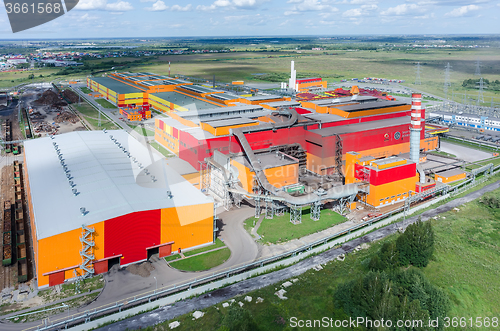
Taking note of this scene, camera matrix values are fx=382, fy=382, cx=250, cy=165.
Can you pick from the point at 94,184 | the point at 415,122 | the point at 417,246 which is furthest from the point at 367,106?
the point at 94,184

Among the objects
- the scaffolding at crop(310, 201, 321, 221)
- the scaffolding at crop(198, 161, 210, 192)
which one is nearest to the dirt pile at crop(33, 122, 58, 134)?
the scaffolding at crop(198, 161, 210, 192)

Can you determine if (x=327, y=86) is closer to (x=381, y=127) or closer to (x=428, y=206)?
(x=381, y=127)

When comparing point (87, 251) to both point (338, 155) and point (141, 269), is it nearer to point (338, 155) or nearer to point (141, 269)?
point (141, 269)

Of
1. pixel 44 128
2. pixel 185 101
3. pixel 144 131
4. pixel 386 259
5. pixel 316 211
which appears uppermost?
pixel 185 101

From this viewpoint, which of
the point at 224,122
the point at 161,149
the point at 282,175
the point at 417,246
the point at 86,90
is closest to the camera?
the point at 417,246

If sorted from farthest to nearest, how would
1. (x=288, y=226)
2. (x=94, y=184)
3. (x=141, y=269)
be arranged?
(x=288, y=226) → (x=94, y=184) → (x=141, y=269)

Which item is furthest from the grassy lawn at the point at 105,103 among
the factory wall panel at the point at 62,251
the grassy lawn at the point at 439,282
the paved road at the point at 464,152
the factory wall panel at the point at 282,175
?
the grassy lawn at the point at 439,282

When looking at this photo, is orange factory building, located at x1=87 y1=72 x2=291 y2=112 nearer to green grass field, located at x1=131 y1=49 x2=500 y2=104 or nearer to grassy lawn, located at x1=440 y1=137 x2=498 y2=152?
grassy lawn, located at x1=440 y1=137 x2=498 y2=152
